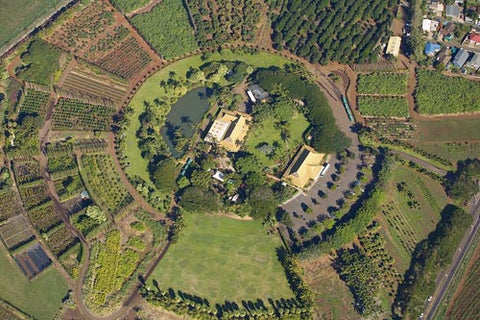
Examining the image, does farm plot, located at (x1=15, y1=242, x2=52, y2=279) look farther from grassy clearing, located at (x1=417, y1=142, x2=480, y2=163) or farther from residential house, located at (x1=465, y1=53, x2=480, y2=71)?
residential house, located at (x1=465, y1=53, x2=480, y2=71)

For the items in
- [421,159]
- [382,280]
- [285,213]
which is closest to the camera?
[382,280]

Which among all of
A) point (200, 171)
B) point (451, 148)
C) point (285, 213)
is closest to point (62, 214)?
point (200, 171)

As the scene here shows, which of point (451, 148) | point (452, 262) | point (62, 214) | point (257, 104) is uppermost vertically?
point (451, 148)

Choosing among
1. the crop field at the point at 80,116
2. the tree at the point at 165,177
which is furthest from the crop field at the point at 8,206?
the tree at the point at 165,177

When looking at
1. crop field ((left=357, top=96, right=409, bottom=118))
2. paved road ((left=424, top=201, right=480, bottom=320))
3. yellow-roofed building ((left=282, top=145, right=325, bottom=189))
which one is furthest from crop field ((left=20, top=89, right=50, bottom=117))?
paved road ((left=424, top=201, right=480, bottom=320))

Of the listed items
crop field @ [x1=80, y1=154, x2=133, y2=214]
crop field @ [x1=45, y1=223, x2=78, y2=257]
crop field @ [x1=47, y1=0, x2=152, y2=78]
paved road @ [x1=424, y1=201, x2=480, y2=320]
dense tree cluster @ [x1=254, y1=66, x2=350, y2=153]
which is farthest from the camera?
crop field @ [x1=47, y1=0, x2=152, y2=78]

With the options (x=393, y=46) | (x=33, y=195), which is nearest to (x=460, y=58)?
(x=393, y=46)

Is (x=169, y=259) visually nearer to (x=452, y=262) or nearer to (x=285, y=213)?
(x=285, y=213)
